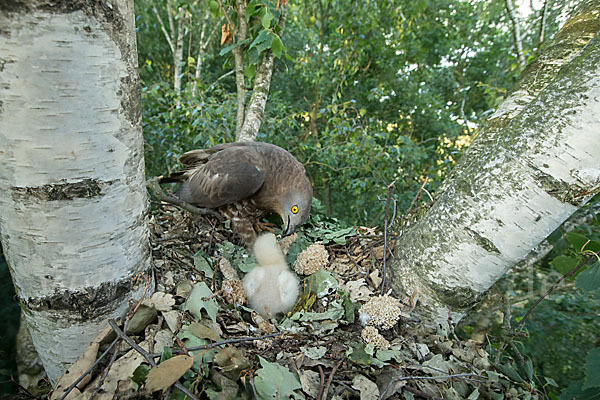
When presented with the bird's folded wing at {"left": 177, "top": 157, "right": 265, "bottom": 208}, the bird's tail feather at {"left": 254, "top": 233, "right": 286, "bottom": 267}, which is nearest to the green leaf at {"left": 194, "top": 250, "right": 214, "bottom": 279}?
the bird's tail feather at {"left": 254, "top": 233, "right": 286, "bottom": 267}

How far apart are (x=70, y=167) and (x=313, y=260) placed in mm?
1243

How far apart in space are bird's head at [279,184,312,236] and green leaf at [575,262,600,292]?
155 centimetres

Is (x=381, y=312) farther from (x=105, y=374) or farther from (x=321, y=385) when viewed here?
(x=105, y=374)

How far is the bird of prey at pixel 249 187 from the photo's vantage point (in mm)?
2371

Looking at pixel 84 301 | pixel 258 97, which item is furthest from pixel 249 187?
pixel 84 301

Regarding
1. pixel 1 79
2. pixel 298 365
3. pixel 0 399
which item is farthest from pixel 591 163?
pixel 0 399

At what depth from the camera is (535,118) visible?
48.9 inches

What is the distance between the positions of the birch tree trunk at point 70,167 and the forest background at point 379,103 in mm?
1503

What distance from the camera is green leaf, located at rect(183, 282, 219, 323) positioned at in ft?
4.32

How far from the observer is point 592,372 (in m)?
1.17

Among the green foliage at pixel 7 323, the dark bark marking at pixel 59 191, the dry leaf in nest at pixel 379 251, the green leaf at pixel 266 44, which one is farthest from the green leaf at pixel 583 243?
the green foliage at pixel 7 323

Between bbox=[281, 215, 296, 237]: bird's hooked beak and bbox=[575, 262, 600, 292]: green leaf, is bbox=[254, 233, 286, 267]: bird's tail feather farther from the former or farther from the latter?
bbox=[575, 262, 600, 292]: green leaf

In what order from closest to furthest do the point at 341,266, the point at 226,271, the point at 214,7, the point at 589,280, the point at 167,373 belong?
the point at 167,373
the point at 589,280
the point at 226,271
the point at 341,266
the point at 214,7

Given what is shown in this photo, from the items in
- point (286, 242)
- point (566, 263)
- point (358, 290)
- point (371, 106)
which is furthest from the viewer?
point (371, 106)
